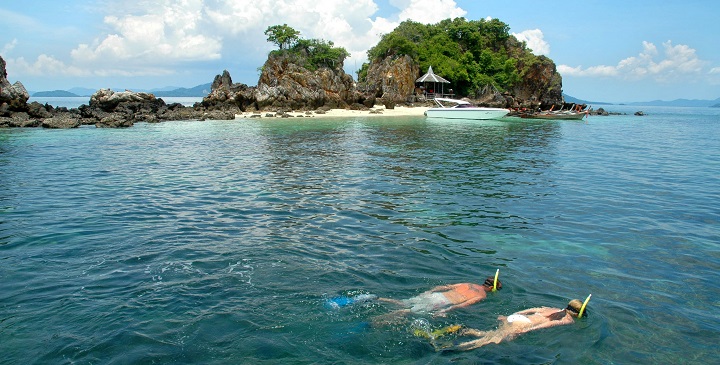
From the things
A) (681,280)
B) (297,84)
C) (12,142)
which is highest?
(297,84)

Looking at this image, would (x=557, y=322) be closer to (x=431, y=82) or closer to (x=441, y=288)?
(x=441, y=288)

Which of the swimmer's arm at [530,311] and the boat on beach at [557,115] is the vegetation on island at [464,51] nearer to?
the boat on beach at [557,115]

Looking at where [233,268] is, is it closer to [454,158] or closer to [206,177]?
[206,177]

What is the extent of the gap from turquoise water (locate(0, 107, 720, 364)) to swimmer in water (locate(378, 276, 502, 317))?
0.20 m

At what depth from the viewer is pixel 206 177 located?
17.4 metres

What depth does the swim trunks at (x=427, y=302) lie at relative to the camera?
6.67 metres

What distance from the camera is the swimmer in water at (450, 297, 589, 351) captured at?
5875 mm

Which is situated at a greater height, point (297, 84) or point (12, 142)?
point (297, 84)

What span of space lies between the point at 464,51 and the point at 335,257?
81.1 m

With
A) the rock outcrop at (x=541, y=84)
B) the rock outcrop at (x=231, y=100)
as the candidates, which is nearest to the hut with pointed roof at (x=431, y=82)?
the rock outcrop at (x=541, y=84)

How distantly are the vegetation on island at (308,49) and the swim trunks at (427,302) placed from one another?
60.7 meters

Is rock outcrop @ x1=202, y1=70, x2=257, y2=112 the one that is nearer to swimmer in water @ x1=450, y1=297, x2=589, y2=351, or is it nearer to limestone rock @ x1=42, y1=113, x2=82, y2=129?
limestone rock @ x1=42, y1=113, x2=82, y2=129

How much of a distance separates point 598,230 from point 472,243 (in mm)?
3615

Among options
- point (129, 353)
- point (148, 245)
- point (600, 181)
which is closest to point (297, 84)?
point (600, 181)
